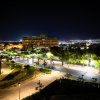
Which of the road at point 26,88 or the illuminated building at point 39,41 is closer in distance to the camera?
the road at point 26,88

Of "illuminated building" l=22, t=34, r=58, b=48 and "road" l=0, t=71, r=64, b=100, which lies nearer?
"road" l=0, t=71, r=64, b=100

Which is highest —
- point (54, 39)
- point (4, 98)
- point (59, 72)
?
point (54, 39)

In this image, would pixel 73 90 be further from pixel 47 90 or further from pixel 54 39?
pixel 54 39

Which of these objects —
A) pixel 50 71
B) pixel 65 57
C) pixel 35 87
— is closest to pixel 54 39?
pixel 65 57

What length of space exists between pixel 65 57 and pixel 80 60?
4.02m

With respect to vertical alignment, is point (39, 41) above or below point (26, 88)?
above

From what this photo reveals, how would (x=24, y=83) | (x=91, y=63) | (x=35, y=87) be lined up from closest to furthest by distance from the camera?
1. (x=35, y=87)
2. (x=24, y=83)
3. (x=91, y=63)

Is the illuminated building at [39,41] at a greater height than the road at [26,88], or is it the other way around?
the illuminated building at [39,41]

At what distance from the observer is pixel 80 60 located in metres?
46.0

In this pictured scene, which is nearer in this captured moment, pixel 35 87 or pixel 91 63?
pixel 35 87

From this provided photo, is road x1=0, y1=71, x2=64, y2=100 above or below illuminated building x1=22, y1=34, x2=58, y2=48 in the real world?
below

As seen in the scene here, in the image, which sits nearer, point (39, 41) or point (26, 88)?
point (26, 88)

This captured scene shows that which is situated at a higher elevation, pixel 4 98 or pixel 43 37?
pixel 43 37

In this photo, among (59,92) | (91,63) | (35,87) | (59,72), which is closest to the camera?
(59,92)
